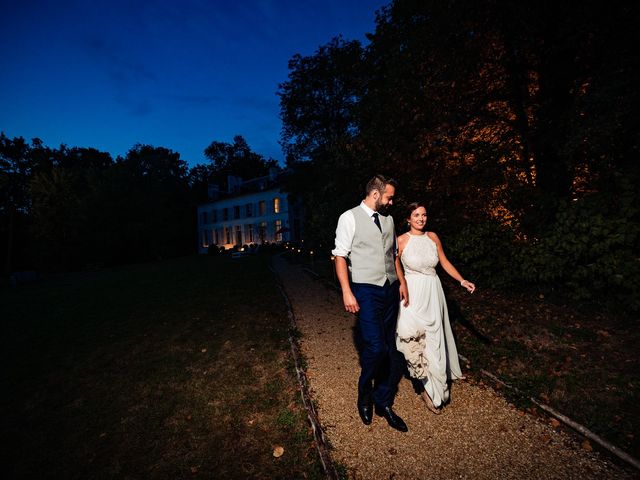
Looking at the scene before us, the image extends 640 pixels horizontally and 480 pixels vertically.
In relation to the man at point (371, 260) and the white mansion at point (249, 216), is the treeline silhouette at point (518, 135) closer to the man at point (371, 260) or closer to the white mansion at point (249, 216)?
the man at point (371, 260)

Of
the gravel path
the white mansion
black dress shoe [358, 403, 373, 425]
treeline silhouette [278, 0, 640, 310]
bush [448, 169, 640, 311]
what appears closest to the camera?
the gravel path

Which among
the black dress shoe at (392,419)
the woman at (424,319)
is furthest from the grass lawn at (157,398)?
the woman at (424,319)

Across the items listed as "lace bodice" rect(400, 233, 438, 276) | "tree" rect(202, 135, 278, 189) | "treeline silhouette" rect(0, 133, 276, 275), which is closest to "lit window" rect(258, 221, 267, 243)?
"treeline silhouette" rect(0, 133, 276, 275)

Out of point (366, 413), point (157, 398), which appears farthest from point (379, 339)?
point (157, 398)

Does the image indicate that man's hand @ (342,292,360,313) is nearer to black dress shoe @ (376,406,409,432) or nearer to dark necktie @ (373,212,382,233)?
dark necktie @ (373,212,382,233)

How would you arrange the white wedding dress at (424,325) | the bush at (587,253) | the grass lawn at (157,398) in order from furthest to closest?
the bush at (587,253) < the white wedding dress at (424,325) < the grass lawn at (157,398)

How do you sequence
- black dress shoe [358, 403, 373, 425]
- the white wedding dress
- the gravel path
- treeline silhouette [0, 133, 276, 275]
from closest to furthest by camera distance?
the gravel path
black dress shoe [358, 403, 373, 425]
the white wedding dress
treeline silhouette [0, 133, 276, 275]

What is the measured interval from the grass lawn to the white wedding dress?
1.49 metres

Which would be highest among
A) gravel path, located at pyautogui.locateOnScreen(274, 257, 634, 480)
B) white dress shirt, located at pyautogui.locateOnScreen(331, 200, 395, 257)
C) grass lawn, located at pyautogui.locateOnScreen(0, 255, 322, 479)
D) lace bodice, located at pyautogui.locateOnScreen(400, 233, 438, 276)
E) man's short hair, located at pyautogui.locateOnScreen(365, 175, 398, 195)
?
man's short hair, located at pyautogui.locateOnScreen(365, 175, 398, 195)

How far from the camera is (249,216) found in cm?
4044

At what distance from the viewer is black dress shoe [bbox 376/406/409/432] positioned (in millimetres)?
3225

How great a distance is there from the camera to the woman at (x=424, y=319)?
3.48m

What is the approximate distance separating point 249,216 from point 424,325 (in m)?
38.7

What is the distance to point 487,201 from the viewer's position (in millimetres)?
8578
